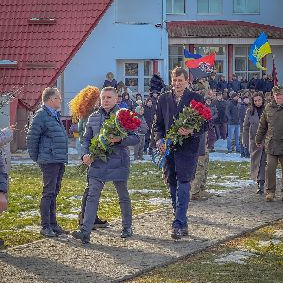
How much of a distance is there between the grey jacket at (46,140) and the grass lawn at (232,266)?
232 cm

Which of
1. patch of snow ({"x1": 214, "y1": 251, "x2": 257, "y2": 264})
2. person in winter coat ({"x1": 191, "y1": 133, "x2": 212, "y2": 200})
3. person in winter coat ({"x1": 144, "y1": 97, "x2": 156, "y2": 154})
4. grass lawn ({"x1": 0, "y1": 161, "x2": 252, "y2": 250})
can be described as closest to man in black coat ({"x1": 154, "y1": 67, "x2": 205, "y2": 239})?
patch of snow ({"x1": 214, "y1": 251, "x2": 257, "y2": 264})

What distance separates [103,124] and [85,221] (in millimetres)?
1157

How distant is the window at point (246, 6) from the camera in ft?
155

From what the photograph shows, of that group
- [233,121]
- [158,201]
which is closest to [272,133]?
[158,201]

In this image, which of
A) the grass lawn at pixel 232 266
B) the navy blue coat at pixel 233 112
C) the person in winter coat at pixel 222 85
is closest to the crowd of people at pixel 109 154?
the grass lawn at pixel 232 266

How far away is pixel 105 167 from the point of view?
1120 cm

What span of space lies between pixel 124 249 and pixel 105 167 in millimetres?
1078

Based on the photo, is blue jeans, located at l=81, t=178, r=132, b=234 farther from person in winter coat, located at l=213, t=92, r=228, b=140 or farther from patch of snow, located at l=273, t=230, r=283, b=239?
person in winter coat, located at l=213, t=92, r=228, b=140

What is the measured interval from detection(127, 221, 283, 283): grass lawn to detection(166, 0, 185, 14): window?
35913 mm

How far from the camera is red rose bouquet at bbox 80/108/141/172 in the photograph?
10.9m

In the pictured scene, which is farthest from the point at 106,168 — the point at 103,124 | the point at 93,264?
the point at 93,264

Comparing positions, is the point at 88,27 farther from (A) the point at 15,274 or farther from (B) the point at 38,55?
(A) the point at 15,274

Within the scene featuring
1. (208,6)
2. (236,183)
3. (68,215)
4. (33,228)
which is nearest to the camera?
(33,228)

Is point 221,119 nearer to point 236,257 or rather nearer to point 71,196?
point 71,196
